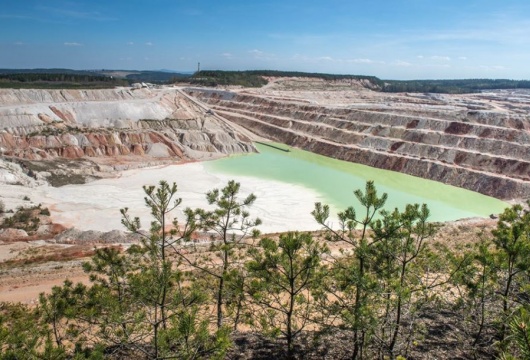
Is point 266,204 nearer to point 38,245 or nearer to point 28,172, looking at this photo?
point 38,245

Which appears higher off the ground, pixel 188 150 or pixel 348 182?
pixel 188 150

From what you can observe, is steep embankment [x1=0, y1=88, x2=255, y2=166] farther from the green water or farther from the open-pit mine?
the green water

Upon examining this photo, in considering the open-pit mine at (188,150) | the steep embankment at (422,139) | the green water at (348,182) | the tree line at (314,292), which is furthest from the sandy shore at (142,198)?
the tree line at (314,292)

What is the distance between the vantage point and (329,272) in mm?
8625

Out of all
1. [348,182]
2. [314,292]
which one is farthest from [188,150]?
[314,292]

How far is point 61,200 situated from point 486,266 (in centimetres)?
2762

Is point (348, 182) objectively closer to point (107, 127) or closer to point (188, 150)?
point (188, 150)

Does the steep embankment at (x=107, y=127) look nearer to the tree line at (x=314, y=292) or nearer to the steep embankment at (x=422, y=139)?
the steep embankment at (x=422, y=139)

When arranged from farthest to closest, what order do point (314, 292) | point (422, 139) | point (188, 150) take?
1. point (422, 139)
2. point (188, 150)
3. point (314, 292)

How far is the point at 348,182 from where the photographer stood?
36.2 metres

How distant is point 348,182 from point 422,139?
14769 mm

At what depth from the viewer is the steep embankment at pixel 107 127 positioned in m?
39.6

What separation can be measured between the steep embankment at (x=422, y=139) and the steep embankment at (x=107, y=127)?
10.0m

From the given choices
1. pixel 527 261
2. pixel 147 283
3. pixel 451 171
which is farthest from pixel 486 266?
pixel 451 171
